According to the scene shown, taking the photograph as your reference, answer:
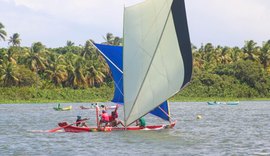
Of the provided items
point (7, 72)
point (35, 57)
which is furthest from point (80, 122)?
point (35, 57)

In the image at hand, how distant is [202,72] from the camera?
4710 inches

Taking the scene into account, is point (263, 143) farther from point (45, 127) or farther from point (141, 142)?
point (45, 127)

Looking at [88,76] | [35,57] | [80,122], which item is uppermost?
[35,57]

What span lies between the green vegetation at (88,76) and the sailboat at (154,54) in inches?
2503

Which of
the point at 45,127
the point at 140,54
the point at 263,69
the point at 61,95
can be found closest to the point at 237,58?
the point at 263,69

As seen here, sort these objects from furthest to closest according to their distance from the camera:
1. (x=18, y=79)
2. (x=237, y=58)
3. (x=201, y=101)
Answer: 1. (x=237, y=58)
2. (x=201, y=101)
3. (x=18, y=79)

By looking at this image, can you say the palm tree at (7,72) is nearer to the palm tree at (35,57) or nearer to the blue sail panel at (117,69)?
the palm tree at (35,57)

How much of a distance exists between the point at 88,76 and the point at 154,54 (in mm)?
72824

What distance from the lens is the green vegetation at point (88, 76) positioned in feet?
341

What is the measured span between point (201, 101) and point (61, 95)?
26.9m

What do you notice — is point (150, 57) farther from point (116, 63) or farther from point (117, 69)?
point (116, 63)

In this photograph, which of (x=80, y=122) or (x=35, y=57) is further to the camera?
(x=35, y=57)

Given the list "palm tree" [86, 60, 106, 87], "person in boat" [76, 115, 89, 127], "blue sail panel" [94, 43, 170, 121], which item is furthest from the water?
"palm tree" [86, 60, 106, 87]

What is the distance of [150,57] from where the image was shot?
3738 centimetres
